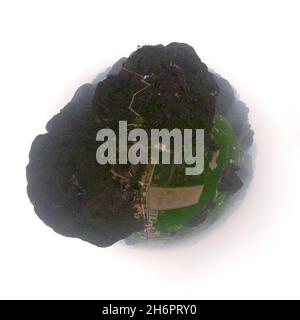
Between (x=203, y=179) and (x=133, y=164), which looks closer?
(x=133, y=164)

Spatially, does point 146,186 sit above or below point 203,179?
below

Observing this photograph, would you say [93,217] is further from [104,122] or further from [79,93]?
[79,93]

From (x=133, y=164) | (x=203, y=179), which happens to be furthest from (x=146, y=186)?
(x=203, y=179)

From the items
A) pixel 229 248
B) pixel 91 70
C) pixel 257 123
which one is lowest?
pixel 229 248

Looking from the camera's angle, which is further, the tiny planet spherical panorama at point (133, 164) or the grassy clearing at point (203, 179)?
the grassy clearing at point (203, 179)

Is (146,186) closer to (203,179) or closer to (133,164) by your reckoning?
(133,164)

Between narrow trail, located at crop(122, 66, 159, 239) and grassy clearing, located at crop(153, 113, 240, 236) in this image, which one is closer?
narrow trail, located at crop(122, 66, 159, 239)

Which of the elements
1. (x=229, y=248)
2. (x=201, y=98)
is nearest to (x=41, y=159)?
(x=201, y=98)

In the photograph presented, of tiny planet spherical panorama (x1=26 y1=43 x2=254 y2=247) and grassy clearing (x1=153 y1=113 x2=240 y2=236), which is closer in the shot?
tiny planet spherical panorama (x1=26 y1=43 x2=254 y2=247)
